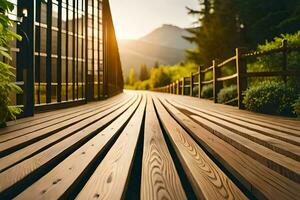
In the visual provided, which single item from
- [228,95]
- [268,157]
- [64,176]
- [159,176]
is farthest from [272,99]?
[64,176]

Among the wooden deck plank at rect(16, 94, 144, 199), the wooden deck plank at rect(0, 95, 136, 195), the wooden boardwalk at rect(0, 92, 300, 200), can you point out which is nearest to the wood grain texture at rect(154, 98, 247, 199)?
the wooden boardwalk at rect(0, 92, 300, 200)

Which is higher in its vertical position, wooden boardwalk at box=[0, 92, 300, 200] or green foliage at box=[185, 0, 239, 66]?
green foliage at box=[185, 0, 239, 66]

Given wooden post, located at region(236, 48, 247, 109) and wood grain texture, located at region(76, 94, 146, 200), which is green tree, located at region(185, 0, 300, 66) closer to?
wooden post, located at region(236, 48, 247, 109)

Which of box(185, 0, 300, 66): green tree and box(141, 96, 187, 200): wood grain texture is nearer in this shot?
box(141, 96, 187, 200): wood grain texture

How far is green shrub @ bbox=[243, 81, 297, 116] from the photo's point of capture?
4168 millimetres

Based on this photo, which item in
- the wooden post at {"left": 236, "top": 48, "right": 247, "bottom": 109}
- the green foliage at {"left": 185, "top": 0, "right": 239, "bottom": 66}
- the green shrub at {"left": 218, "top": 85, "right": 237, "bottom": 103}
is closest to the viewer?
the wooden post at {"left": 236, "top": 48, "right": 247, "bottom": 109}

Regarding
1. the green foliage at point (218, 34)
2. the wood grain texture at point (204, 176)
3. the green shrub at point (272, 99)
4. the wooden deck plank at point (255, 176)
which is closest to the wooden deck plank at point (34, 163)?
the wood grain texture at point (204, 176)

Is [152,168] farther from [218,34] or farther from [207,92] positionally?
[218,34]

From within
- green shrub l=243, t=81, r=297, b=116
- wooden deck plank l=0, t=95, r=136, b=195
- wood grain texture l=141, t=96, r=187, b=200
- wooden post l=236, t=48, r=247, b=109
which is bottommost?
wood grain texture l=141, t=96, r=187, b=200

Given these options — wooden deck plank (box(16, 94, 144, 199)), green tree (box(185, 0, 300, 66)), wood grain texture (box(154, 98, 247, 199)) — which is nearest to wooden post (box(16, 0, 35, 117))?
wooden deck plank (box(16, 94, 144, 199))

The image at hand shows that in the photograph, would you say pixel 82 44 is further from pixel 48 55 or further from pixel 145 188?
pixel 145 188

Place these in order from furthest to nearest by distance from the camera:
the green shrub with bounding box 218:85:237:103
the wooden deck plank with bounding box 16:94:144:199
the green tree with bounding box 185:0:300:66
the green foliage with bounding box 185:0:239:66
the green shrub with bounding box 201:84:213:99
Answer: the green foliage with bounding box 185:0:239:66, the green tree with bounding box 185:0:300:66, the green shrub with bounding box 201:84:213:99, the green shrub with bounding box 218:85:237:103, the wooden deck plank with bounding box 16:94:144:199

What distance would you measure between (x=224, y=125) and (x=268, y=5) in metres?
16.7

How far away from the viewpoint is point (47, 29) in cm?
547
